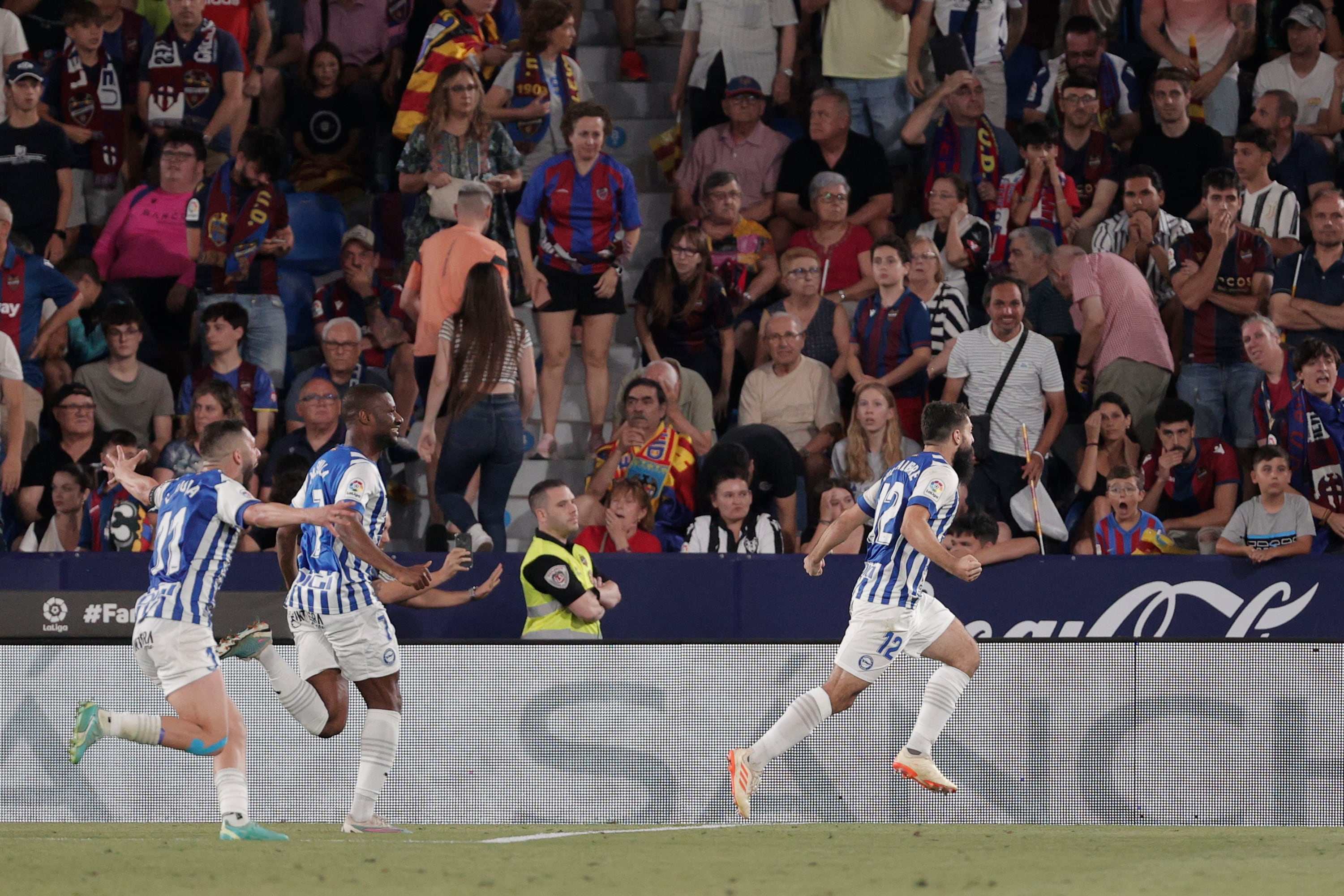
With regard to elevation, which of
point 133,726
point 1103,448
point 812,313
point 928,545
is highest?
point 812,313

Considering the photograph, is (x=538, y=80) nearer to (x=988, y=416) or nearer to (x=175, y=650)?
(x=988, y=416)

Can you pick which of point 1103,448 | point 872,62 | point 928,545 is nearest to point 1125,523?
point 1103,448

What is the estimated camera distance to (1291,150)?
12.6 m

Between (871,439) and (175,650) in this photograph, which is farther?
(871,439)

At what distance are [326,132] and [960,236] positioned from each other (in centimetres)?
468

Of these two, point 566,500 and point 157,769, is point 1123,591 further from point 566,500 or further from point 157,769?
point 157,769

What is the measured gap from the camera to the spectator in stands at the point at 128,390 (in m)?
11.0

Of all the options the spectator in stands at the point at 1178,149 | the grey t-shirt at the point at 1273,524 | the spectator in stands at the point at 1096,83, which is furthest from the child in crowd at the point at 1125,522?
the spectator in stands at the point at 1096,83

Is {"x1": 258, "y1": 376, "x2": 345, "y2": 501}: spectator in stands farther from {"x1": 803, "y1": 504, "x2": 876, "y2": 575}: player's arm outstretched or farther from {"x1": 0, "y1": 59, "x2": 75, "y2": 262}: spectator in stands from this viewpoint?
{"x1": 803, "y1": 504, "x2": 876, "y2": 575}: player's arm outstretched

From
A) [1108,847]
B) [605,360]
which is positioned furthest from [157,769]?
[1108,847]

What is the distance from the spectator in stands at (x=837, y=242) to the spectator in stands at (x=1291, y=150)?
3047 millimetres

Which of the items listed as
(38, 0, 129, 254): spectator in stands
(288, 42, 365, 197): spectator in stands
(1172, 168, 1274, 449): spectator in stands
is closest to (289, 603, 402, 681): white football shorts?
(288, 42, 365, 197): spectator in stands

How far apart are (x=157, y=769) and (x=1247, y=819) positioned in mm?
5515

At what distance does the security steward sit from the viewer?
8.69 metres
